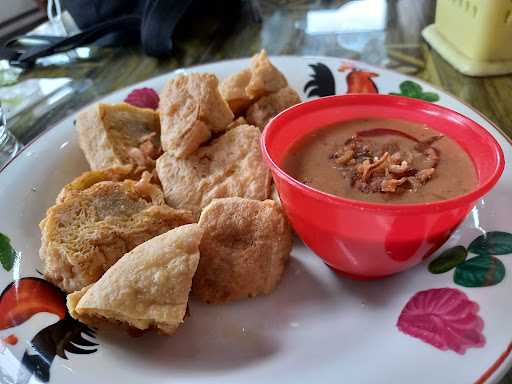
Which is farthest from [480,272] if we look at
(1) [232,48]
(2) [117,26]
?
(2) [117,26]

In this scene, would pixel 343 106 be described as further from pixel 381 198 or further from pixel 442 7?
pixel 442 7

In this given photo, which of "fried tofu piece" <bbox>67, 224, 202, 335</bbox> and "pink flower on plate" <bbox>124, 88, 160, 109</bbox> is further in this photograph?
"pink flower on plate" <bbox>124, 88, 160, 109</bbox>

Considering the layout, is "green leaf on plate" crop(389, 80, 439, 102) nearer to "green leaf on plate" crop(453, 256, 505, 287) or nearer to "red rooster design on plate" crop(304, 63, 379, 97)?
"red rooster design on plate" crop(304, 63, 379, 97)

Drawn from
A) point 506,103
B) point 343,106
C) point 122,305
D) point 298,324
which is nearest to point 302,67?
point 343,106

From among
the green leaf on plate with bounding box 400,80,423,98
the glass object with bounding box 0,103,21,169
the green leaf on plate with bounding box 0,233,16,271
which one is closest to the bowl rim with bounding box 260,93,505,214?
the green leaf on plate with bounding box 400,80,423,98

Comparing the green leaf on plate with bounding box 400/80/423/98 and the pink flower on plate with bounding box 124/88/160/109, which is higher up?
the pink flower on plate with bounding box 124/88/160/109

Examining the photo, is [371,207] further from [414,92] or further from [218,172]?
[414,92]

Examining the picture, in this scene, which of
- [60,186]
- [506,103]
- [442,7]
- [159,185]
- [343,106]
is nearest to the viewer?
[343,106]
